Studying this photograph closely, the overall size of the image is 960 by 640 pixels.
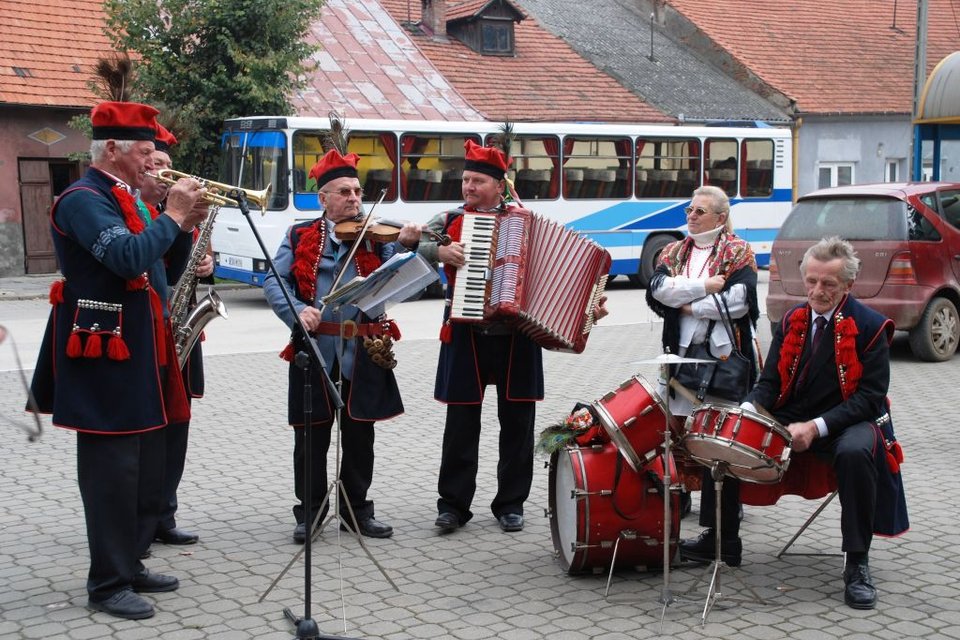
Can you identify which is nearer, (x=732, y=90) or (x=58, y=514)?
(x=58, y=514)

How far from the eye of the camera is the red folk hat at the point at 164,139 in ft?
16.7

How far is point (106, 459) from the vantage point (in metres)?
4.68

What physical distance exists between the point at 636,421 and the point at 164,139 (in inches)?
95.1

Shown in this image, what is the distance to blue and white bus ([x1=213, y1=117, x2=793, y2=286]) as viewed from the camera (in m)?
17.0

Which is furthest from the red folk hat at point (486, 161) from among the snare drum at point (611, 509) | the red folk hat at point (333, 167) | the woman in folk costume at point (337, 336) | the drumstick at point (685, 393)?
the snare drum at point (611, 509)

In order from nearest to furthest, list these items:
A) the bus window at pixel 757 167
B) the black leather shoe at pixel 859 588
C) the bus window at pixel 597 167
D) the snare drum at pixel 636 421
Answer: the black leather shoe at pixel 859 588 < the snare drum at pixel 636 421 < the bus window at pixel 597 167 < the bus window at pixel 757 167

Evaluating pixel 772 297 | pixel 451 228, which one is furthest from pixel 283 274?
pixel 772 297

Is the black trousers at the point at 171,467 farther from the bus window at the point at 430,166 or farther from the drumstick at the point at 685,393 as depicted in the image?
the bus window at the point at 430,166

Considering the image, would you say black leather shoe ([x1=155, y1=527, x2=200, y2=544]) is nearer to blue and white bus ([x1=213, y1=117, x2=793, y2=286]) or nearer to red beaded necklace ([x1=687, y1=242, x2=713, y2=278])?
red beaded necklace ([x1=687, y1=242, x2=713, y2=278])

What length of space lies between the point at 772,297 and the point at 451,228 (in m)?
6.91

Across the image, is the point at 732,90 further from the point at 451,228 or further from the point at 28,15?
the point at 451,228

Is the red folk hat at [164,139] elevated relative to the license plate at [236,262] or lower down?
elevated

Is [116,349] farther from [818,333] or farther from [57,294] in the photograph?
[818,333]

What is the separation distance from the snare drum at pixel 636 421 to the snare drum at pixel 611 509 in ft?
0.35
